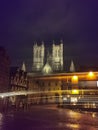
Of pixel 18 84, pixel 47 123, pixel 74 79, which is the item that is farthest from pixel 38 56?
pixel 47 123

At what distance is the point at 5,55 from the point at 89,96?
20.5 metres

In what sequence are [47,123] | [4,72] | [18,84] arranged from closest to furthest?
[47,123], [4,72], [18,84]

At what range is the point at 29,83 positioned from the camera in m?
74.4

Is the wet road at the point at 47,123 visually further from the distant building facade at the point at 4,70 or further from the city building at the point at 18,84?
the city building at the point at 18,84

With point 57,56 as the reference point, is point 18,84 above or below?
below

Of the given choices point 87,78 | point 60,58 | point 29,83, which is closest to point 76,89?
point 87,78

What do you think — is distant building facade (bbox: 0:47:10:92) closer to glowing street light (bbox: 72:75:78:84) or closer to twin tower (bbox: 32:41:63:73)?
glowing street light (bbox: 72:75:78:84)

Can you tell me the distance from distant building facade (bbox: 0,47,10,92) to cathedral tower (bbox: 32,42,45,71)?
99.8 metres

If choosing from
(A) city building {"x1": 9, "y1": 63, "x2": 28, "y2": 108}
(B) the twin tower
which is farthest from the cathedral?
(A) city building {"x1": 9, "y1": 63, "x2": 28, "y2": 108}

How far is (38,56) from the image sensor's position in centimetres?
16488

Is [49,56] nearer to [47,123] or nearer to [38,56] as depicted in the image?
[38,56]

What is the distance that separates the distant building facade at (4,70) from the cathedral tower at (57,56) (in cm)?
10057

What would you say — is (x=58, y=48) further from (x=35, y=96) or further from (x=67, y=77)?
(x=67, y=77)

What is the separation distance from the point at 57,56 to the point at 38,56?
12857 mm
